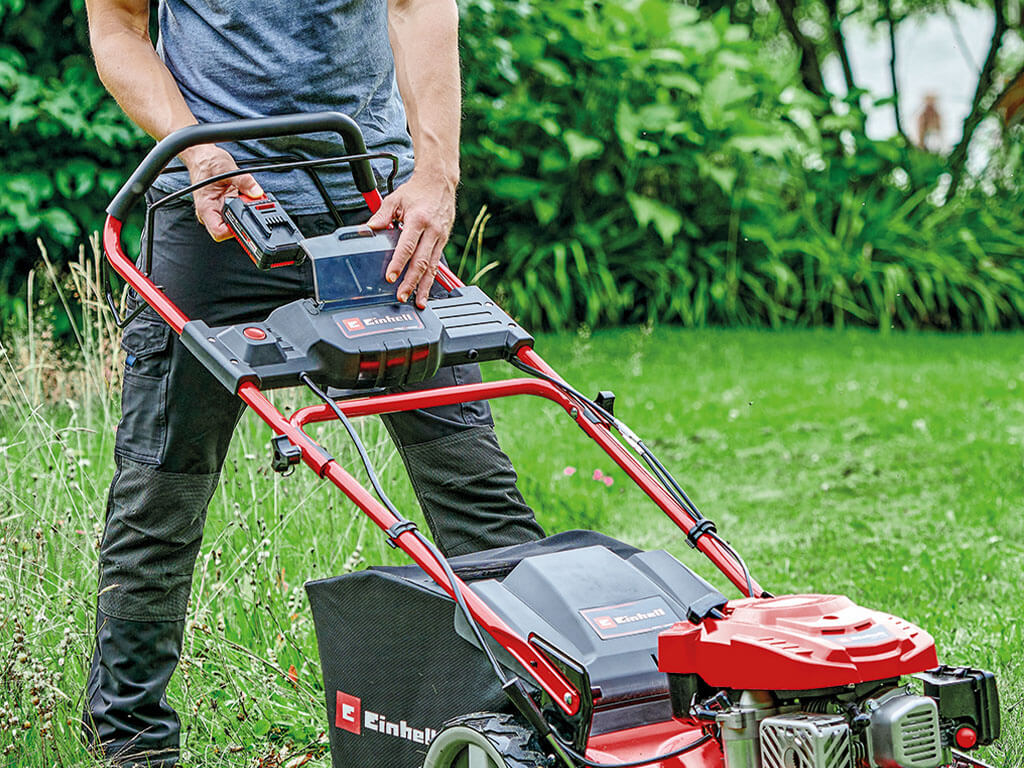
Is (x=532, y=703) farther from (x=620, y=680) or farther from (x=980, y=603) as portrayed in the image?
(x=980, y=603)

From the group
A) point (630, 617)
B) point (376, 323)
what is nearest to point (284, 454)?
point (376, 323)

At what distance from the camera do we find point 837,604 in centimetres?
165

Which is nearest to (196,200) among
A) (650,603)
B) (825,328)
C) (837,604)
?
(650,603)

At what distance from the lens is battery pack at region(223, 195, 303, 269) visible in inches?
80.7

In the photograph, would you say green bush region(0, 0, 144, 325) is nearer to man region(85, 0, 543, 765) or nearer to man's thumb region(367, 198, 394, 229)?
man region(85, 0, 543, 765)

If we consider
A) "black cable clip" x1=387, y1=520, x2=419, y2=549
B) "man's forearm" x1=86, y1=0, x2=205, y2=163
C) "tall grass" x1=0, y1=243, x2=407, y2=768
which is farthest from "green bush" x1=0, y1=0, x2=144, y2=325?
"black cable clip" x1=387, y1=520, x2=419, y2=549

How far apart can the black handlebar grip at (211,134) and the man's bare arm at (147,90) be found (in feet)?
Result: 0.25

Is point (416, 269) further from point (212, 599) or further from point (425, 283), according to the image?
point (212, 599)

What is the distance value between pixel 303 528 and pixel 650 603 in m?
1.59

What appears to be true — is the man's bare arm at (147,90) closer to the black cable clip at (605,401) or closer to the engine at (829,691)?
the black cable clip at (605,401)

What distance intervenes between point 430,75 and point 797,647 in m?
1.22

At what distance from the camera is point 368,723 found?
207 centimetres

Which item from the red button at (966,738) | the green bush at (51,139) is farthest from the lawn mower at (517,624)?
the green bush at (51,139)

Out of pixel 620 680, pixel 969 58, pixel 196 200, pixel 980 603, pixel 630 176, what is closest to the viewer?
pixel 620 680
